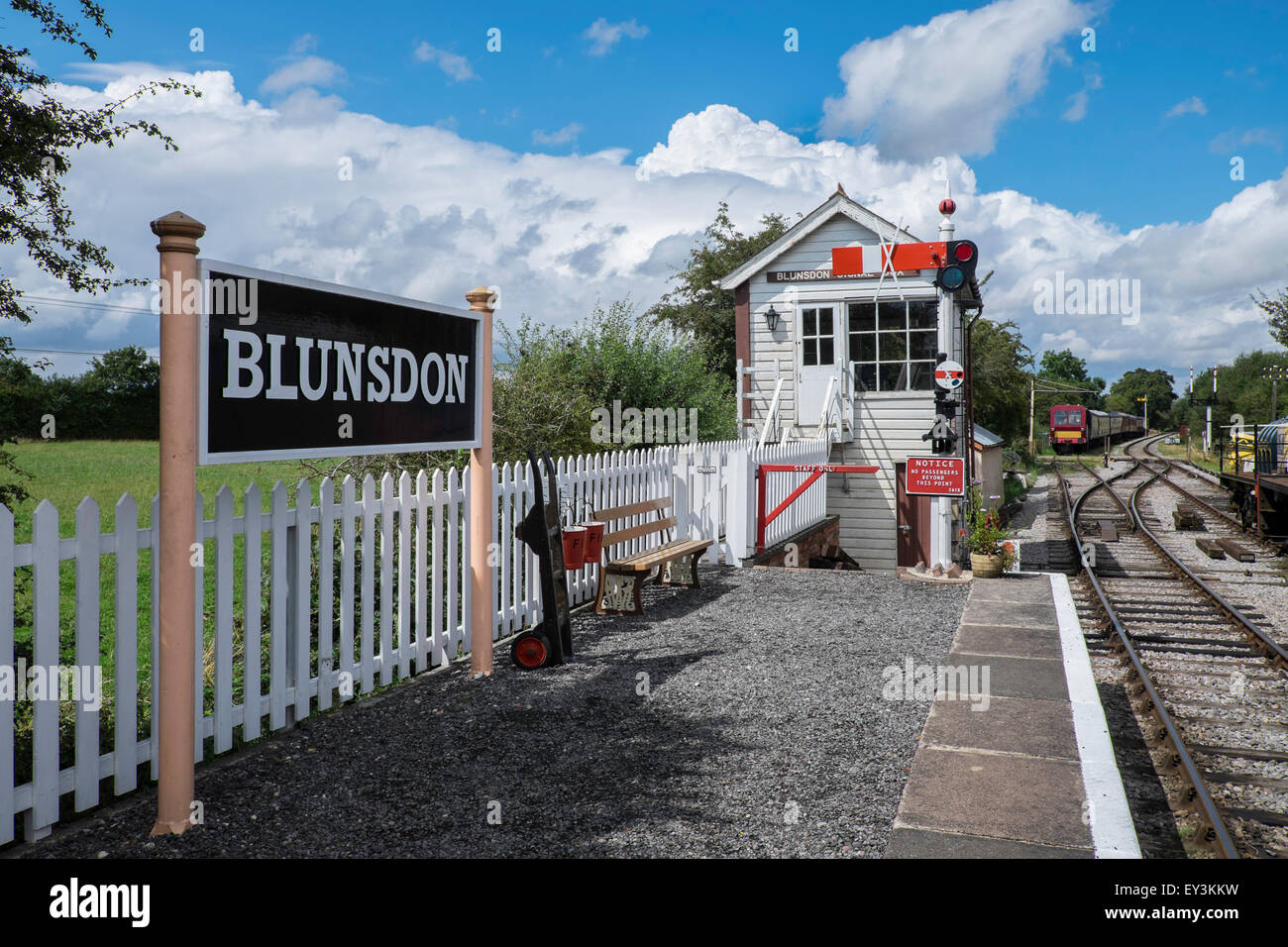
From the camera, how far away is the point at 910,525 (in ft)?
59.8

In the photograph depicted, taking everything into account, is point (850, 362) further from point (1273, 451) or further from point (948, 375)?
point (1273, 451)

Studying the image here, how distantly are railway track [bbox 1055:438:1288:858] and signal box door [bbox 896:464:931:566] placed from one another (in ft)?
9.67

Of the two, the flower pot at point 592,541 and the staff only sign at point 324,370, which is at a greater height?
the staff only sign at point 324,370

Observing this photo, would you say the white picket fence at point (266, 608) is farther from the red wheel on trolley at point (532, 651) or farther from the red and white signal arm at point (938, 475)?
the red and white signal arm at point (938, 475)

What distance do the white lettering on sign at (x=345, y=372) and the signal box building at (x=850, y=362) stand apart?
11.8 meters

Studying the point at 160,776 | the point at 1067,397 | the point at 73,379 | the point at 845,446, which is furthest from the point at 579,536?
the point at 1067,397

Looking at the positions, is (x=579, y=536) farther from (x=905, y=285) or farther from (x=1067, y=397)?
(x=1067, y=397)

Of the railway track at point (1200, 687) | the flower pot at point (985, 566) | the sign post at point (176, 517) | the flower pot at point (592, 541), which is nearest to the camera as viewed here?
the sign post at point (176, 517)

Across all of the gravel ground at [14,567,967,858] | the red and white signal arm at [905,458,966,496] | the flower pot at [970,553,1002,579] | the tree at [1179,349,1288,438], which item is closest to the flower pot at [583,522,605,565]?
the gravel ground at [14,567,967,858]

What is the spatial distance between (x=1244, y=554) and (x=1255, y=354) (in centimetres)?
9106

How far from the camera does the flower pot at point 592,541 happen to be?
289 inches

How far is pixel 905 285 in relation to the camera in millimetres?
17219

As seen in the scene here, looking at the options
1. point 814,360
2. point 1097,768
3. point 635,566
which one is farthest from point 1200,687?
point 814,360

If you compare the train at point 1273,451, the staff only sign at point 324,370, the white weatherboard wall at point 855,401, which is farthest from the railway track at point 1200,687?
the staff only sign at point 324,370
